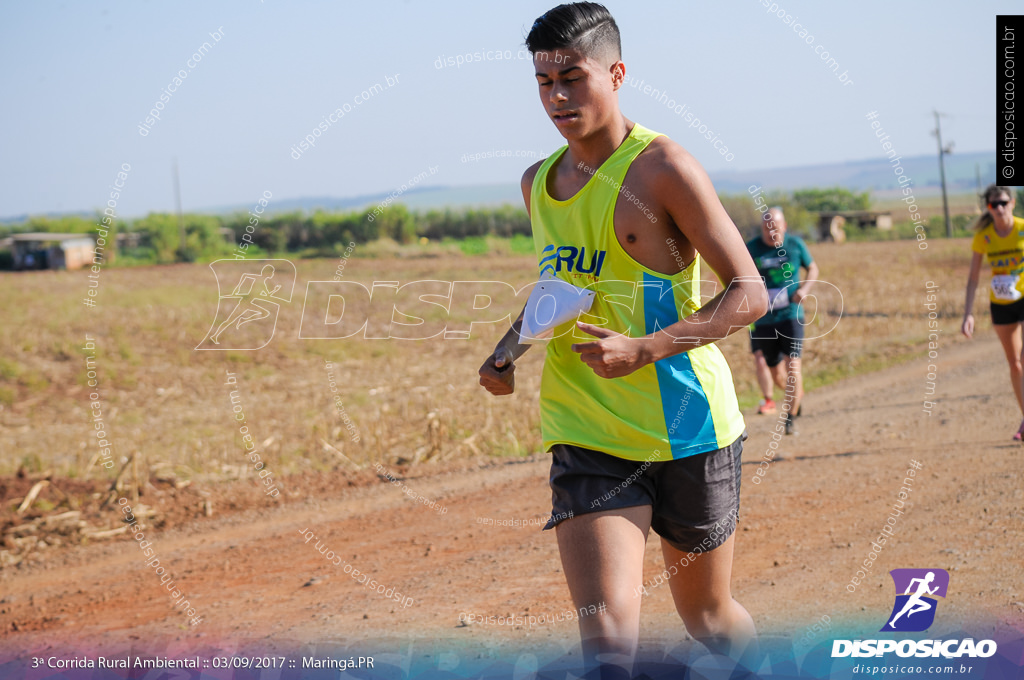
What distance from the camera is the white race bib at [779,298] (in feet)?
25.5

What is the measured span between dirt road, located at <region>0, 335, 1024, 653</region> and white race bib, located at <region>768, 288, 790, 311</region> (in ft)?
3.84

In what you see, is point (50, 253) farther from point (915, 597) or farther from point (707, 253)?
point (707, 253)

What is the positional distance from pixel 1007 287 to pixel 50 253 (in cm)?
4726

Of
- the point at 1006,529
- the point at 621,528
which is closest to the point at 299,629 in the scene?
the point at 621,528

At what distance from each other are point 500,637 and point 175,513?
3.52 meters

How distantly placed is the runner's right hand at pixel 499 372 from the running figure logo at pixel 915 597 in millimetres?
2218

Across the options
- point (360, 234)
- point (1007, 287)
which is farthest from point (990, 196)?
point (360, 234)

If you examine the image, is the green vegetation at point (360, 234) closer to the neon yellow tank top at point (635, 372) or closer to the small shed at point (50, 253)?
the small shed at point (50, 253)

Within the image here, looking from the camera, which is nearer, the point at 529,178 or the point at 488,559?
the point at 529,178

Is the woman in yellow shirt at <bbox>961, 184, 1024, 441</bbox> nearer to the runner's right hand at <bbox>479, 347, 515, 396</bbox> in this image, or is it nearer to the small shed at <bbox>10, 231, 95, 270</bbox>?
the runner's right hand at <bbox>479, 347, 515, 396</bbox>

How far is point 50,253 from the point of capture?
4547 cm

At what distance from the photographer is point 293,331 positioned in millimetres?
17781

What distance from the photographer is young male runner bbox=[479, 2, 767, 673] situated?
2.48m

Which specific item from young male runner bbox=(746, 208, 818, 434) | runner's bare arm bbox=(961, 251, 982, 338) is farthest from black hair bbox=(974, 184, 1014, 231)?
young male runner bbox=(746, 208, 818, 434)
